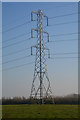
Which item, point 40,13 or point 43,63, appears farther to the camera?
point 40,13

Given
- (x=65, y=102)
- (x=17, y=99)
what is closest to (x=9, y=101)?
(x=17, y=99)

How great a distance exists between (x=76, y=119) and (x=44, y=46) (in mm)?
20279

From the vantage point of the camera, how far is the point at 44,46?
3728cm

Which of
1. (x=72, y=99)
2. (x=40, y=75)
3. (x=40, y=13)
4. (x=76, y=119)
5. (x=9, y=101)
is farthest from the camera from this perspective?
(x=9, y=101)

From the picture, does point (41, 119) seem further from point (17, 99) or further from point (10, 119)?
point (17, 99)

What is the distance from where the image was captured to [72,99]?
→ 147 ft

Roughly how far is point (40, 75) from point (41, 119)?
17.3 m

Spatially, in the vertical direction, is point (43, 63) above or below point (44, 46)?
below

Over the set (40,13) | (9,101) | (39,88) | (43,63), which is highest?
(40,13)

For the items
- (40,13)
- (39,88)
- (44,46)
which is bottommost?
(39,88)

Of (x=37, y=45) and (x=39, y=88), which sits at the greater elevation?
(x=37, y=45)

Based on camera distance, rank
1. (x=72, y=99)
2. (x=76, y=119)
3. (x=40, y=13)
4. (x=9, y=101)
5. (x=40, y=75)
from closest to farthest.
→ (x=76, y=119), (x=40, y=75), (x=40, y=13), (x=72, y=99), (x=9, y=101)

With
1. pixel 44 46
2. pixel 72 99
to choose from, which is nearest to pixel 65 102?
pixel 72 99

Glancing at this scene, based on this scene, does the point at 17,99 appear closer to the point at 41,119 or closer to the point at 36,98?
the point at 36,98
